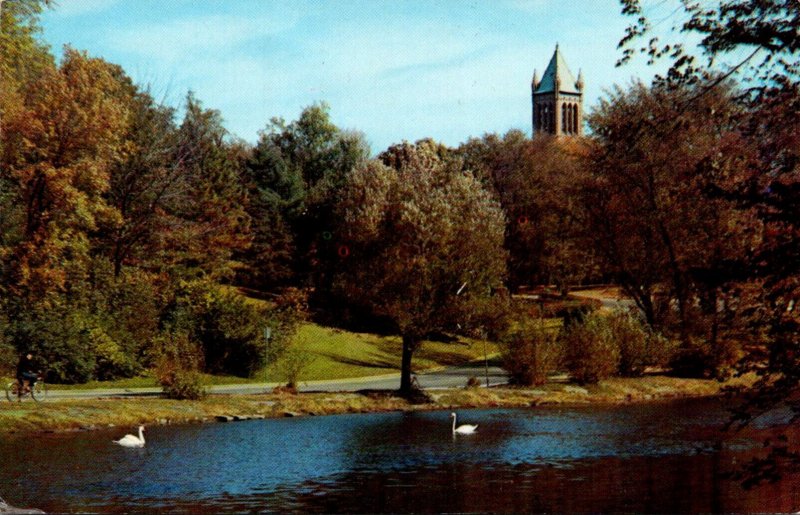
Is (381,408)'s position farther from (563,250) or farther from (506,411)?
(563,250)

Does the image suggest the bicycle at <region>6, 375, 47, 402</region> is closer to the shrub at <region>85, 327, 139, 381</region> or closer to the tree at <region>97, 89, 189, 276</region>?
the shrub at <region>85, 327, 139, 381</region>

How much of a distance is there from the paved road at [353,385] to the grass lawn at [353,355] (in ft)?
6.54

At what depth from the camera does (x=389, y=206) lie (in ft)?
146

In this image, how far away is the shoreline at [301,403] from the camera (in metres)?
34.6

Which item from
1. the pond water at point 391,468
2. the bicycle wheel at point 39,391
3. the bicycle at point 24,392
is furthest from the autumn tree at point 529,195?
the bicycle at point 24,392

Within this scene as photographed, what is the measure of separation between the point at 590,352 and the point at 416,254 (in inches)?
443

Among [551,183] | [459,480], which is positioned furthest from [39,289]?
[551,183]

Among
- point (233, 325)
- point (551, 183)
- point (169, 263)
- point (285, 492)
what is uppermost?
point (551, 183)

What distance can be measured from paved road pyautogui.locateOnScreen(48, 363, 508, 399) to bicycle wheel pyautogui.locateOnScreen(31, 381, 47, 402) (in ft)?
1.03

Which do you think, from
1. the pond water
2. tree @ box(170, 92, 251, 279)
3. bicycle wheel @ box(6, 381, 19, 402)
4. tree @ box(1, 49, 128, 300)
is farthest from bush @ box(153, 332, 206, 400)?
tree @ box(170, 92, 251, 279)

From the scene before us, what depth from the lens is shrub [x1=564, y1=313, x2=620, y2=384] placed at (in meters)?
50.1

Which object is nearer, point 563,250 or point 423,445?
point 423,445

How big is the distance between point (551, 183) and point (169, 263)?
38094 millimetres

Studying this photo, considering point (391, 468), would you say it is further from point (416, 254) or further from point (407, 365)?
point (407, 365)
